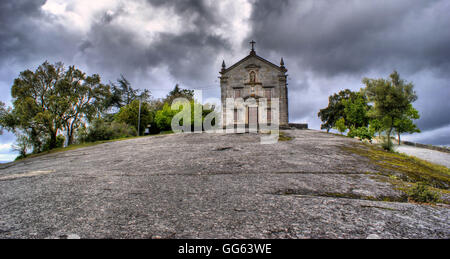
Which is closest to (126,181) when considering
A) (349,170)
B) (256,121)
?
(349,170)

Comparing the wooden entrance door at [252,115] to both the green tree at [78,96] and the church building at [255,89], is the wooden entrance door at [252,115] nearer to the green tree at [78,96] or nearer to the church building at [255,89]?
the church building at [255,89]

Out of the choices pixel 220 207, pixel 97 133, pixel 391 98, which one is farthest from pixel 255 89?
pixel 220 207

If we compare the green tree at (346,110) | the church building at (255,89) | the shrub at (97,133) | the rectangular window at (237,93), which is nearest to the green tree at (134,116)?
the shrub at (97,133)

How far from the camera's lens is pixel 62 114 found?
3005 centimetres

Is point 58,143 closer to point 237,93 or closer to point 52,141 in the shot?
point 52,141

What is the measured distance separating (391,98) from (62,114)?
1554 inches

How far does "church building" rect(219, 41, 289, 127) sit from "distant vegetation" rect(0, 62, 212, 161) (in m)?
11.9

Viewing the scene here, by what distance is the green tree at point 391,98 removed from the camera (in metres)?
23.5

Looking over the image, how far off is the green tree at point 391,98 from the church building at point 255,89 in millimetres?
9783

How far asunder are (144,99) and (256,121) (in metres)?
33.8

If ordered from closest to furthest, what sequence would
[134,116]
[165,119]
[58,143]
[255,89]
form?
[255,89] < [58,143] < [134,116] < [165,119]

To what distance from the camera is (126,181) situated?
5836mm

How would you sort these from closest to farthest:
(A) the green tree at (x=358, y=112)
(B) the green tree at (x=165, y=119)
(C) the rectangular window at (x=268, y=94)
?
(C) the rectangular window at (x=268, y=94), (B) the green tree at (x=165, y=119), (A) the green tree at (x=358, y=112)
